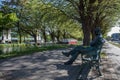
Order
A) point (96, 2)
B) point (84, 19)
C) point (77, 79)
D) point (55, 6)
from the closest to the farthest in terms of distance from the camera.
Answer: point (77, 79) → point (96, 2) → point (84, 19) → point (55, 6)

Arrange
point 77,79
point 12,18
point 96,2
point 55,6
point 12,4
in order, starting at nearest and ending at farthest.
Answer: point 77,79 → point 96,2 → point 55,6 → point 12,18 → point 12,4

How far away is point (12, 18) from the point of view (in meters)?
34.9

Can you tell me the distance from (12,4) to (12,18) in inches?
620

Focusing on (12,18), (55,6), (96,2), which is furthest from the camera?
(12,18)

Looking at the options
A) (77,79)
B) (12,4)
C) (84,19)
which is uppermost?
(12,4)

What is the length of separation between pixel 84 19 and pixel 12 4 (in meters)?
30.6

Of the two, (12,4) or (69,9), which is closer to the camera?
(69,9)

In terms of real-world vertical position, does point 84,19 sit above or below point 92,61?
above

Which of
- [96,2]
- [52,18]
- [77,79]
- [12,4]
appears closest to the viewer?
[77,79]

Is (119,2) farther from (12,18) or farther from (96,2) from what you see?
(12,18)

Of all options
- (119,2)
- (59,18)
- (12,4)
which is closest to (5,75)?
(119,2)

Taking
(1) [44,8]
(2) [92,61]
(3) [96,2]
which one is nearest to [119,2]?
(3) [96,2]

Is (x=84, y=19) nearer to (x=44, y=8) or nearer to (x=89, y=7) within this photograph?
(x=89, y=7)

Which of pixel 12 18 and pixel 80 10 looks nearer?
pixel 80 10
